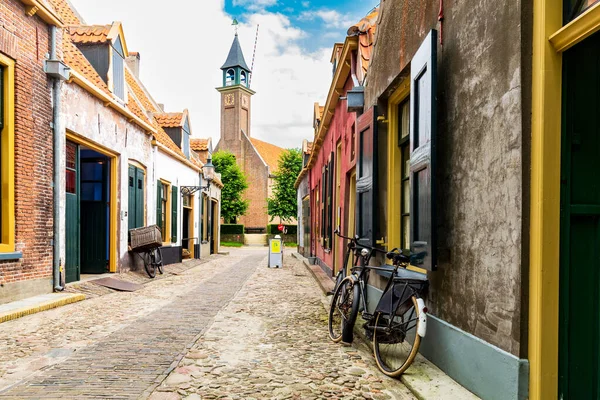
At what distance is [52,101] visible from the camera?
789cm

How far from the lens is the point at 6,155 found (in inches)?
266

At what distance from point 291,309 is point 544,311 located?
15.9 feet

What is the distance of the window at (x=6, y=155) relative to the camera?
672cm

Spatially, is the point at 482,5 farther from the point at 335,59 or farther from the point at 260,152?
the point at 260,152

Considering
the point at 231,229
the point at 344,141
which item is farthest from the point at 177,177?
the point at 231,229

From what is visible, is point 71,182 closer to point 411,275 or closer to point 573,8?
point 411,275

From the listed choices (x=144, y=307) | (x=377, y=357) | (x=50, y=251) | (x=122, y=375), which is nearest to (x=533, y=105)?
(x=377, y=357)

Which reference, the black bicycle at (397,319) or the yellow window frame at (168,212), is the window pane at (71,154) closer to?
the yellow window frame at (168,212)

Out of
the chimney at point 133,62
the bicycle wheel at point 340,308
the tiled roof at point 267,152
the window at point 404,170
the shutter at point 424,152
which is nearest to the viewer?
the shutter at point 424,152

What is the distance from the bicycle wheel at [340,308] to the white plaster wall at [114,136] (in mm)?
5235

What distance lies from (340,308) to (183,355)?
1.66m

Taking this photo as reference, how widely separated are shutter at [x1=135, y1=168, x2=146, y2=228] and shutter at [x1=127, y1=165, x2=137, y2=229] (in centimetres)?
18

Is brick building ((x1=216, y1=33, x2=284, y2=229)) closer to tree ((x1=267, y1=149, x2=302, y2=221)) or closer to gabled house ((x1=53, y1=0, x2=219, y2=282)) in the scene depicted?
tree ((x1=267, y1=149, x2=302, y2=221))

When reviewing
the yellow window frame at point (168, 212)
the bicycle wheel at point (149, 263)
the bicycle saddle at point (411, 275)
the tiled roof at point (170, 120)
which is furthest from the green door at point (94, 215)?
the bicycle saddle at point (411, 275)
